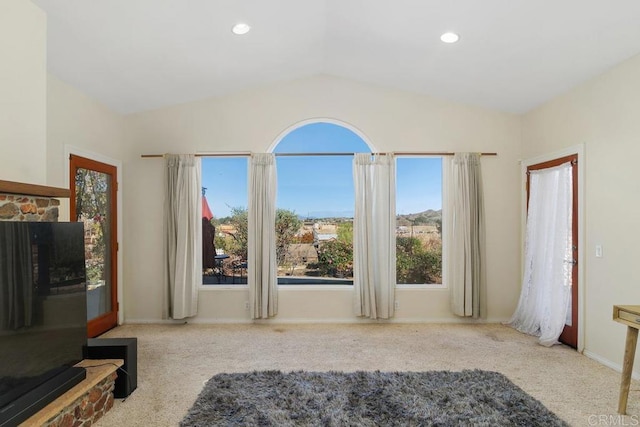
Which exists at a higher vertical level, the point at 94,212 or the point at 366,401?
the point at 94,212

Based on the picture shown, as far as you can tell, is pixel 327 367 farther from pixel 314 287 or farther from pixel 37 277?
pixel 37 277

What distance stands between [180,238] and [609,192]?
183 inches

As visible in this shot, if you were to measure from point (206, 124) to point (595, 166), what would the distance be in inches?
173

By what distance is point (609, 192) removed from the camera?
315 centimetres

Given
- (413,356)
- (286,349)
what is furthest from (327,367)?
(413,356)

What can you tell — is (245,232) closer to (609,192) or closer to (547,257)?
(547,257)

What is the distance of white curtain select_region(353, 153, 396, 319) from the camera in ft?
14.2

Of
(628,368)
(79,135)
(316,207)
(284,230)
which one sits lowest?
(628,368)

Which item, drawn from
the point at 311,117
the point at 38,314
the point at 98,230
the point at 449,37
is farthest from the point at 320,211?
the point at 38,314

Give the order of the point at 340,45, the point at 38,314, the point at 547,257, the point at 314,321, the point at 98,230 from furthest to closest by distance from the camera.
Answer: the point at 314,321, the point at 98,230, the point at 547,257, the point at 340,45, the point at 38,314

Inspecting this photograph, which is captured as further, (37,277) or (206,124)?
(206,124)

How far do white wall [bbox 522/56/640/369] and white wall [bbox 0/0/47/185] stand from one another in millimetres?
4745

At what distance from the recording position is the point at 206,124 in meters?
4.48

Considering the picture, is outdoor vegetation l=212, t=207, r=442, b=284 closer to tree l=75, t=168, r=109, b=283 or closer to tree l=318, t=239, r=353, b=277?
tree l=318, t=239, r=353, b=277
